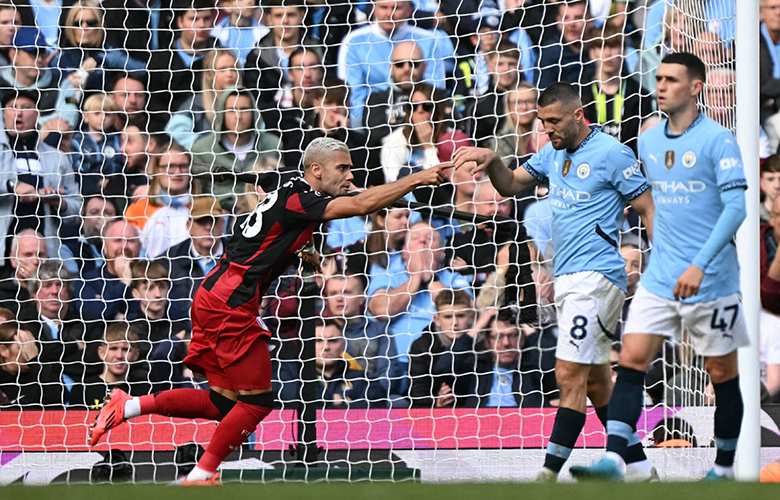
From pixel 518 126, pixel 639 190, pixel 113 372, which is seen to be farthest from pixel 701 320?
pixel 113 372

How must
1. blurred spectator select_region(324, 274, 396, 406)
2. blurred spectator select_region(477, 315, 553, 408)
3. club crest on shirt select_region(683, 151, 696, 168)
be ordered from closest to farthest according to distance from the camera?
1. club crest on shirt select_region(683, 151, 696, 168)
2. blurred spectator select_region(477, 315, 553, 408)
3. blurred spectator select_region(324, 274, 396, 406)

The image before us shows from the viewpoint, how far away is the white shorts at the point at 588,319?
14.8 ft

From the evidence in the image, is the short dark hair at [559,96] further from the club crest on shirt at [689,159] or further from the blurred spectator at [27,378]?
the blurred spectator at [27,378]

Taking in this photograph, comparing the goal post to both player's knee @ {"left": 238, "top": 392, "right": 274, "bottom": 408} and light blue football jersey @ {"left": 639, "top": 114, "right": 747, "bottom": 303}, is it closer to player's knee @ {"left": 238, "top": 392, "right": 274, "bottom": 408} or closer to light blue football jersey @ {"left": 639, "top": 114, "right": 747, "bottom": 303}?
light blue football jersey @ {"left": 639, "top": 114, "right": 747, "bottom": 303}

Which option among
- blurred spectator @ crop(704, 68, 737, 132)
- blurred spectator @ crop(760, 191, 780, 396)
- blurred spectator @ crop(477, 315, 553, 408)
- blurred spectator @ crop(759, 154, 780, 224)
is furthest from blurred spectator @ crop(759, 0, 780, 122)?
blurred spectator @ crop(477, 315, 553, 408)

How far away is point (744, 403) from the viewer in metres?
4.55

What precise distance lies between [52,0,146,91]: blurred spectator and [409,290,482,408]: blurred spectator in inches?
106

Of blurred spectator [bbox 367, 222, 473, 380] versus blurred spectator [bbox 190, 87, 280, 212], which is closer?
blurred spectator [bbox 367, 222, 473, 380]

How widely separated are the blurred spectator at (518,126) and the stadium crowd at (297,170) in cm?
1

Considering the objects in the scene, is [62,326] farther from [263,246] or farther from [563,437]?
[563,437]

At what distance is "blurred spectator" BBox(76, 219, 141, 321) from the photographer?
6949 mm

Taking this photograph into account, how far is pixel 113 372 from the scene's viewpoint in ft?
22.3

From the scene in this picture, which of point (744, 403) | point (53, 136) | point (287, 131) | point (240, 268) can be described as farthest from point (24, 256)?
point (744, 403)

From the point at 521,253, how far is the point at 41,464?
→ 316cm
